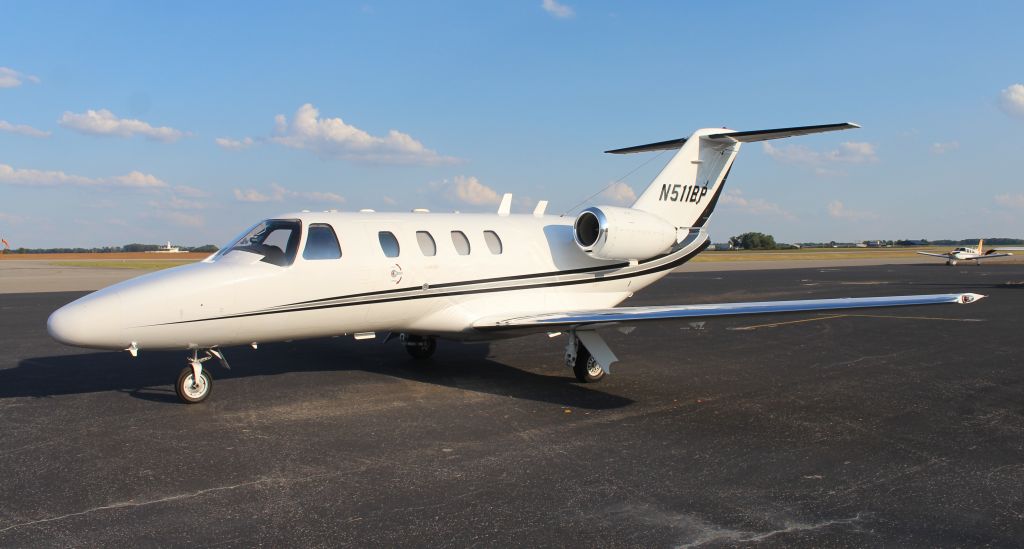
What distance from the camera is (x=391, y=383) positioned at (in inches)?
387

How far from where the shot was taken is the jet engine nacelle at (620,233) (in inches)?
418

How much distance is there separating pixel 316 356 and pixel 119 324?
506 cm

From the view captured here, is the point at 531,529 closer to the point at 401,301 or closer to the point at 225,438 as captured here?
the point at 225,438

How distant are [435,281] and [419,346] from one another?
7.89 ft

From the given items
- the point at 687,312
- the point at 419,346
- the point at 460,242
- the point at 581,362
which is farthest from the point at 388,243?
the point at 687,312

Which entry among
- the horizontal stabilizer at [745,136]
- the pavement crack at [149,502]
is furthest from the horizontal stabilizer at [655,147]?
the pavement crack at [149,502]

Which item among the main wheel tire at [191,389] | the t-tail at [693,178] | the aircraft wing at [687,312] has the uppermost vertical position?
the t-tail at [693,178]

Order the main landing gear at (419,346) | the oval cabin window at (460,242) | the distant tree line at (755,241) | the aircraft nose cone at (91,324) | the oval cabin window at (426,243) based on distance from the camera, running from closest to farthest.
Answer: the aircraft nose cone at (91,324) → the oval cabin window at (426,243) → the oval cabin window at (460,242) → the main landing gear at (419,346) → the distant tree line at (755,241)

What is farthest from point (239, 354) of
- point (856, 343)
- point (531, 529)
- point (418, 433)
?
point (856, 343)

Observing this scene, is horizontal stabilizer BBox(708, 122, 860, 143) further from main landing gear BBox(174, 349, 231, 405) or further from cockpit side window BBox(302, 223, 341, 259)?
main landing gear BBox(174, 349, 231, 405)

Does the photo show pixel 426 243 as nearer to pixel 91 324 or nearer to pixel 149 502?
pixel 91 324

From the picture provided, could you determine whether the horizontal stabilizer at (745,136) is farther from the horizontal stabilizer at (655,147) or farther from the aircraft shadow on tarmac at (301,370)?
the aircraft shadow on tarmac at (301,370)

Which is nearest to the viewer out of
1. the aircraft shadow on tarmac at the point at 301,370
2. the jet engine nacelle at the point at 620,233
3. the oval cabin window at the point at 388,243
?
the aircraft shadow on tarmac at the point at 301,370

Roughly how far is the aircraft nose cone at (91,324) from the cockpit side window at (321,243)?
2192 millimetres
